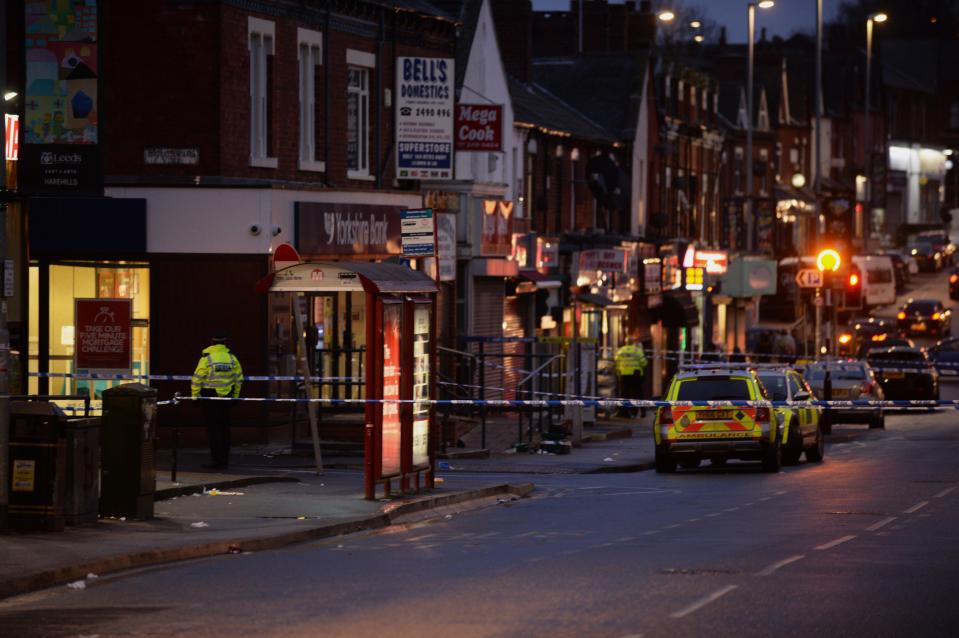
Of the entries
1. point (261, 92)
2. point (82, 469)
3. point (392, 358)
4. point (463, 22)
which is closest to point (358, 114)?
point (261, 92)

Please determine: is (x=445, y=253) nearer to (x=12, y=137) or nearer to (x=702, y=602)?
(x=12, y=137)

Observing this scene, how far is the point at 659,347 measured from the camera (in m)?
62.7

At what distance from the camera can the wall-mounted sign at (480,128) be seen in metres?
37.7

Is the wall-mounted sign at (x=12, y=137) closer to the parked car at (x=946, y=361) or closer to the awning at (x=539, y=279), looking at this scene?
the awning at (x=539, y=279)

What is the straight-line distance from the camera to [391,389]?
874 inches

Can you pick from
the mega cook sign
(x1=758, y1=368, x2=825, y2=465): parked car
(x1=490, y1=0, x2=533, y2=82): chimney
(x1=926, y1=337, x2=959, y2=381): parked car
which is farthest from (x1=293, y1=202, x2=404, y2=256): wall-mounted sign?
(x1=926, y1=337, x2=959, y2=381): parked car

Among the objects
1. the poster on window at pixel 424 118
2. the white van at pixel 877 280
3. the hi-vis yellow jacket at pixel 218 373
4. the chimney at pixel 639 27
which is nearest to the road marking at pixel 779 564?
the hi-vis yellow jacket at pixel 218 373

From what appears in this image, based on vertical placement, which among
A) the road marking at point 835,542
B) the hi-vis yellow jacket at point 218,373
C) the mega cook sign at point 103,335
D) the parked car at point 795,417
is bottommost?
the road marking at point 835,542

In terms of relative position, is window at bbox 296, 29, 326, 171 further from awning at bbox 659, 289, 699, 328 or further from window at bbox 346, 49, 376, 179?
awning at bbox 659, 289, 699, 328

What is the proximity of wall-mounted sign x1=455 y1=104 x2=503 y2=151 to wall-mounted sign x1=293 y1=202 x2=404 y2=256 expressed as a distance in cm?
323

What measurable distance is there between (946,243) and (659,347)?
61.1m

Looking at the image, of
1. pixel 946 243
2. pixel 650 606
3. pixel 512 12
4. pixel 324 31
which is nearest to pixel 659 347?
pixel 512 12

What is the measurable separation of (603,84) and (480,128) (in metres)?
22.7

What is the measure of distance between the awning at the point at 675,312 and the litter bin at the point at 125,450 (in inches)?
1724
